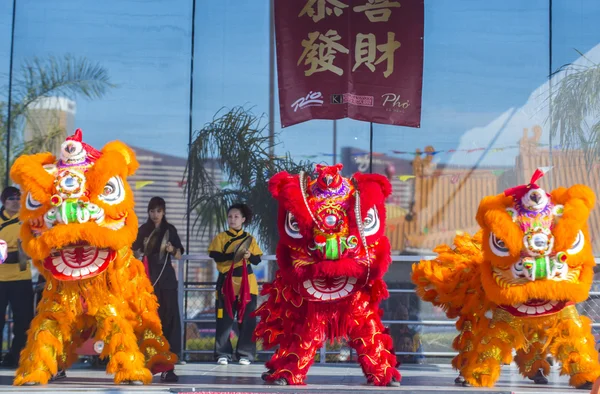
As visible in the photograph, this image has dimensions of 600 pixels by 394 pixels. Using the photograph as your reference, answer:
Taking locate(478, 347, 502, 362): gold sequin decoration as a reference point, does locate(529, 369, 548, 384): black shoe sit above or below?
below

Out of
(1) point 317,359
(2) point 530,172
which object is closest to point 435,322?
(1) point 317,359

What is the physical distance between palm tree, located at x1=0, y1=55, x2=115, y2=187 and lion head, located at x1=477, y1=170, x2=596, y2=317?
11.8 feet

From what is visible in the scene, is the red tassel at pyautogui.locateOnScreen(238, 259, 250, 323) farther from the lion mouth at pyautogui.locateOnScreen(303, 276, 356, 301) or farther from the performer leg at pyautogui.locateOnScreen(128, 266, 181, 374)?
the lion mouth at pyautogui.locateOnScreen(303, 276, 356, 301)

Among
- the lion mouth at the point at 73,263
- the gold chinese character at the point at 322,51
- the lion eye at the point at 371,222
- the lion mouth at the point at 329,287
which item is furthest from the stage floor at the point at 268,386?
the gold chinese character at the point at 322,51

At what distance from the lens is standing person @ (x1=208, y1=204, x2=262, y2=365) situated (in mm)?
6859

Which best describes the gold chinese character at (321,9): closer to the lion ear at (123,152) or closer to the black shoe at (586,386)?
the lion ear at (123,152)

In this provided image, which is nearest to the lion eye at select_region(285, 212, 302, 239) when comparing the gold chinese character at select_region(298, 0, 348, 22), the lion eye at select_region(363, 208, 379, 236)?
the lion eye at select_region(363, 208, 379, 236)

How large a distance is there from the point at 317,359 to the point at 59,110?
2.77 m

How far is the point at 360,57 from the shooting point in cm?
747

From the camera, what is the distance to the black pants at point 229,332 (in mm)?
6941

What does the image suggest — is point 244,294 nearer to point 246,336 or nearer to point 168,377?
point 246,336

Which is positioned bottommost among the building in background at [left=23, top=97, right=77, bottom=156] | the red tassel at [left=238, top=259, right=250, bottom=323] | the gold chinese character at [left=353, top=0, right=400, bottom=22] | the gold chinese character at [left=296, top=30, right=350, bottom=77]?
the red tassel at [left=238, top=259, right=250, bottom=323]

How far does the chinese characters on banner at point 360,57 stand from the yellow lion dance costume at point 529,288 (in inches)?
80.5

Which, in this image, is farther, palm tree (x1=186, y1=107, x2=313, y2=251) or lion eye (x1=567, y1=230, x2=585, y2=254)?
palm tree (x1=186, y1=107, x2=313, y2=251)
